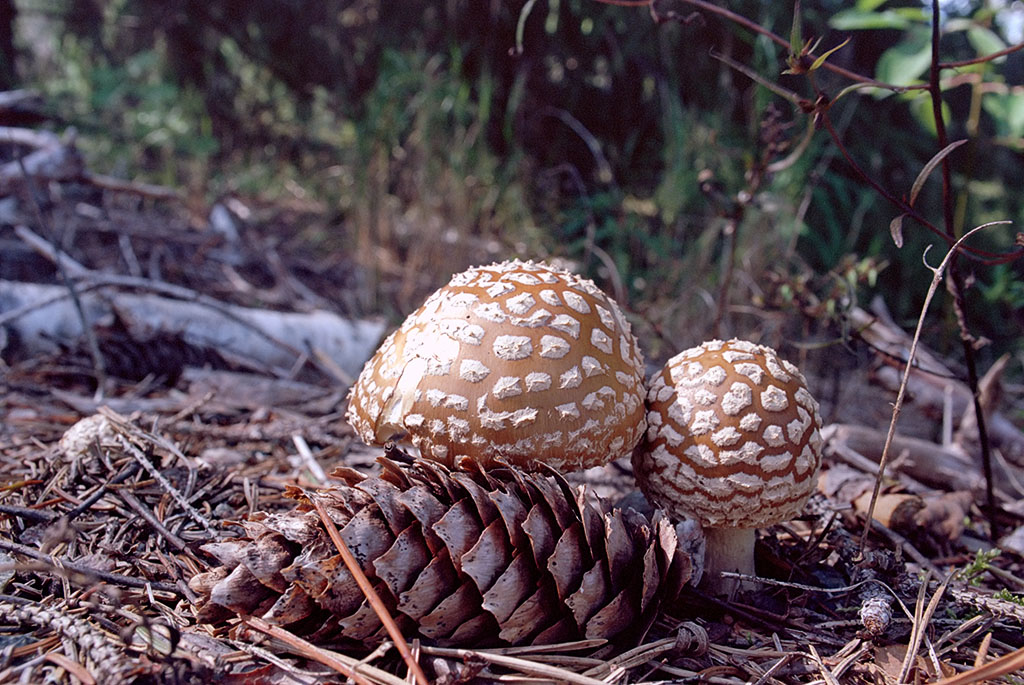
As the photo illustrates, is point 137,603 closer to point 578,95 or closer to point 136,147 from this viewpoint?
point 578,95

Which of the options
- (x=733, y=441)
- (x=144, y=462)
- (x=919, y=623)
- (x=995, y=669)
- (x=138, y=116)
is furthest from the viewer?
(x=138, y=116)

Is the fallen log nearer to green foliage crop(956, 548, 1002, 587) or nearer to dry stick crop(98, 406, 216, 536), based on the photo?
dry stick crop(98, 406, 216, 536)

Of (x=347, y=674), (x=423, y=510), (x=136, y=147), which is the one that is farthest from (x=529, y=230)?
(x=136, y=147)

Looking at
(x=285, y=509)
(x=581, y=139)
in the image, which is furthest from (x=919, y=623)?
(x=581, y=139)

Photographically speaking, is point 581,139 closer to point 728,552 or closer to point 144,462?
point 728,552

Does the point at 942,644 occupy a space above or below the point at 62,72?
below
